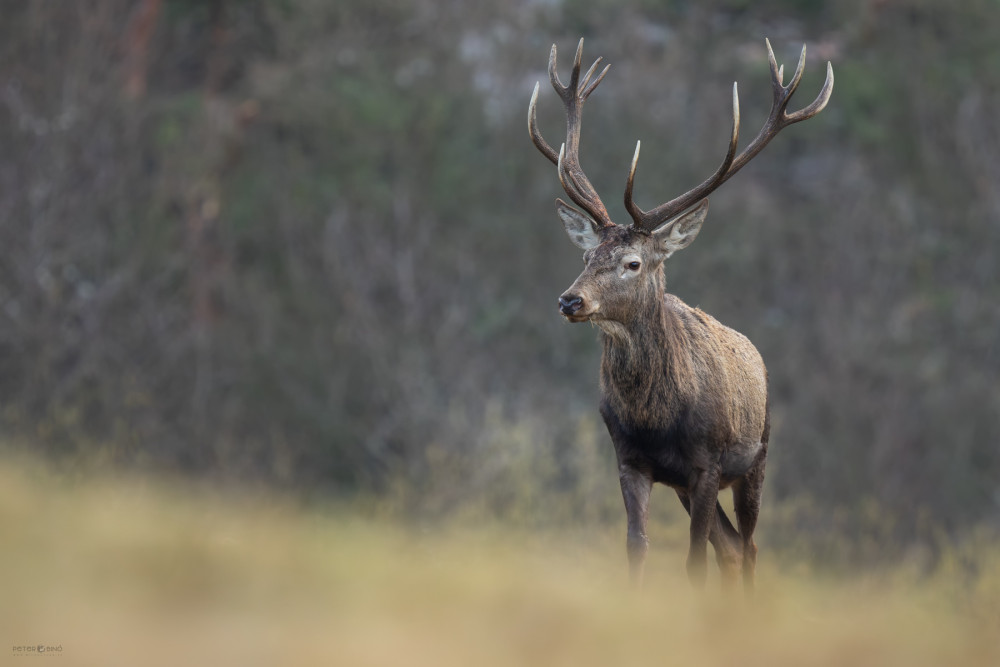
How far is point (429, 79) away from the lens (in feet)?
84.5

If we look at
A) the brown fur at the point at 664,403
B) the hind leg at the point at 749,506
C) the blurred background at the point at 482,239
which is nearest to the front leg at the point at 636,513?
the brown fur at the point at 664,403

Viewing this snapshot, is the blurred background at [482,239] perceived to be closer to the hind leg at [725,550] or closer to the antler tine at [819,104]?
the hind leg at [725,550]

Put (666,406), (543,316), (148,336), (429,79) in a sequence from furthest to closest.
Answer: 1. (429,79)
2. (543,316)
3. (148,336)
4. (666,406)

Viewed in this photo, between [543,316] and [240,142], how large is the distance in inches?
237

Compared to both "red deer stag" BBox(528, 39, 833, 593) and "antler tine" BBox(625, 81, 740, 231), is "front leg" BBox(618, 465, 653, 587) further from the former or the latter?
"antler tine" BBox(625, 81, 740, 231)

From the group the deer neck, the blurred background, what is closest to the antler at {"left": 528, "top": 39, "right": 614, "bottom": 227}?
the deer neck

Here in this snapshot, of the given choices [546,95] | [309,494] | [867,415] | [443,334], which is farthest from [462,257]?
[867,415]

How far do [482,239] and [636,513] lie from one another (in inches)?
731

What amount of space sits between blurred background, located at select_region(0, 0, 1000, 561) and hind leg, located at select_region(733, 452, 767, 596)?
13.9 metres

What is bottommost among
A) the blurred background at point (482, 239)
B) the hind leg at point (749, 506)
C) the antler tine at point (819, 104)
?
the hind leg at point (749, 506)

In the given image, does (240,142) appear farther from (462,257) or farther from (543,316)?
(543,316)

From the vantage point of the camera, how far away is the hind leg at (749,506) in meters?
7.32

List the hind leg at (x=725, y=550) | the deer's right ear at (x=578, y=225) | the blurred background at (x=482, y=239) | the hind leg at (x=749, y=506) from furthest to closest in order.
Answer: the blurred background at (x=482, y=239) → the deer's right ear at (x=578, y=225) → the hind leg at (x=749, y=506) → the hind leg at (x=725, y=550)

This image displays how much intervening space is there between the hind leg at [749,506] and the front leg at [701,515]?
601mm
